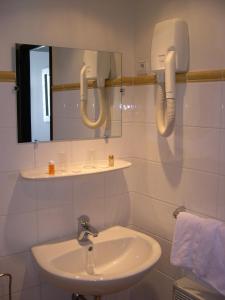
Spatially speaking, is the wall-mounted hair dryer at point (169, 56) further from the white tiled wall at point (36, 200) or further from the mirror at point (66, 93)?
the white tiled wall at point (36, 200)

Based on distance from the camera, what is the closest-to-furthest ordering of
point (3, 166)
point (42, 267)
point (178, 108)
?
1. point (42, 267)
2. point (3, 166)
3. point (178, 108)

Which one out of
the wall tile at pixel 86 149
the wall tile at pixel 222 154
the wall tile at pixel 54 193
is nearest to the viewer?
the wall tile at pixel 222 154

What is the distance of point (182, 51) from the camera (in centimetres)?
176

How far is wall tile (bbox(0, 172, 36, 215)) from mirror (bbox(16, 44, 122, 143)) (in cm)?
21

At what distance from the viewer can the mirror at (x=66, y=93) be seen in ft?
5.76

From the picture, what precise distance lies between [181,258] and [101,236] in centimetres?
51

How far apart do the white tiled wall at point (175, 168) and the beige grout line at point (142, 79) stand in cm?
3

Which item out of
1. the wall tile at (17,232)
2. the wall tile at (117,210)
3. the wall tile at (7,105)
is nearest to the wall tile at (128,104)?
the wall tile at (117,210)

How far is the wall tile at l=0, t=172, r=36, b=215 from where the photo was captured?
5.73ft

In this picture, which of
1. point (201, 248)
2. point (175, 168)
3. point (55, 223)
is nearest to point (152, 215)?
point (175, 168)

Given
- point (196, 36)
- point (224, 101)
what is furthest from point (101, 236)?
point (196, 36)

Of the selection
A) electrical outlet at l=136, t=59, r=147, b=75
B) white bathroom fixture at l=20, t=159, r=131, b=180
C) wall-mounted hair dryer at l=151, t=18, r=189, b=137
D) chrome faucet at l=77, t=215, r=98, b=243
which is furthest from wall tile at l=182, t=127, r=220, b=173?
chrome faucet at l=77, t=215, r=98, b=243

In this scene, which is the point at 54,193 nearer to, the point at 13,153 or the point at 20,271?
the point at 13,153

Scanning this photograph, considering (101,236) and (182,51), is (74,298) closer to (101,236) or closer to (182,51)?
(101,236)
